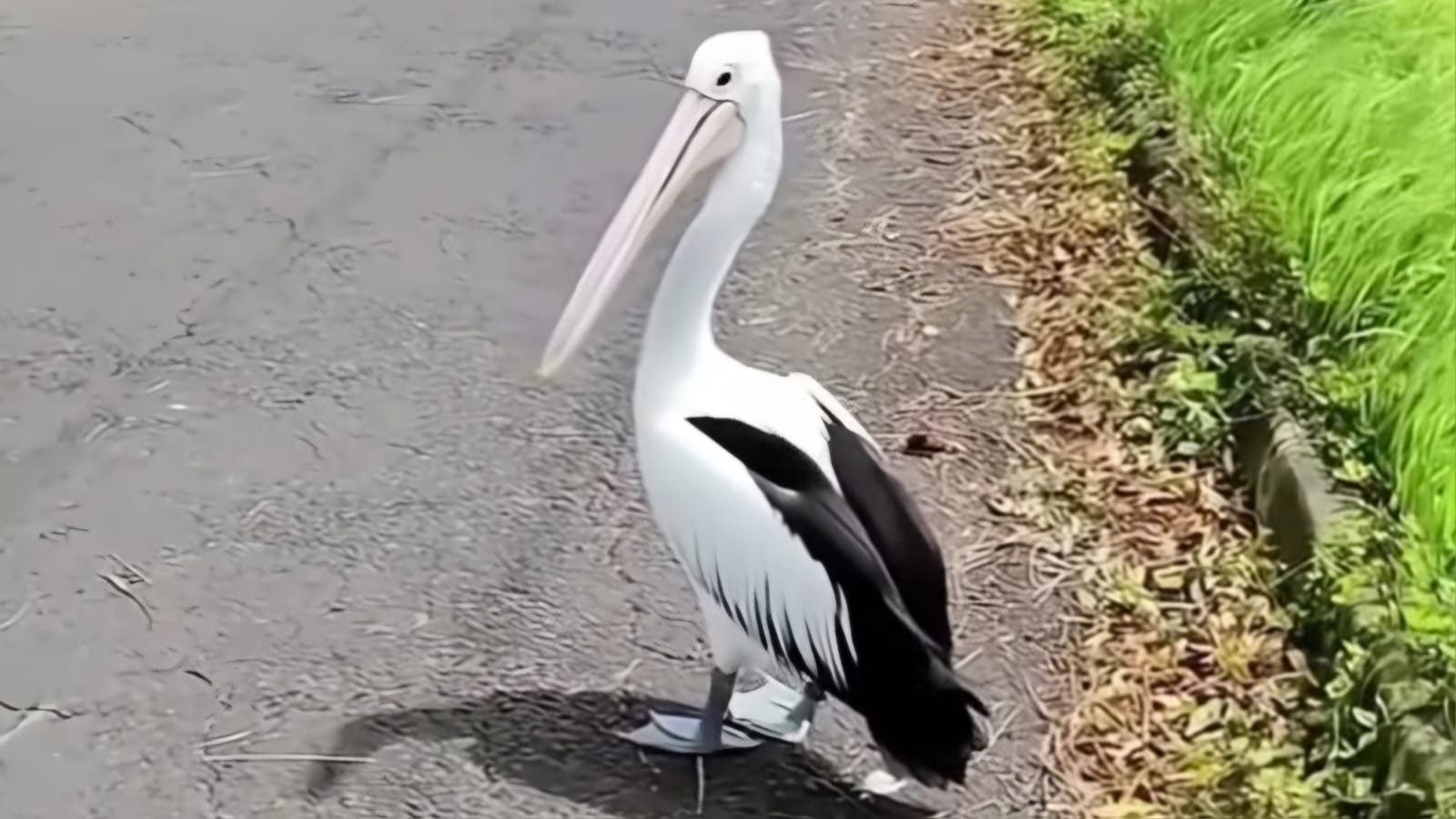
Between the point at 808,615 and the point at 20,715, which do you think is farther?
the point at 20,715

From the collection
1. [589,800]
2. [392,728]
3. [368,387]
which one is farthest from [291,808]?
[368,387]

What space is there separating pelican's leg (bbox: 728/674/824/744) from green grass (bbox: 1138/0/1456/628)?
2.71 ft

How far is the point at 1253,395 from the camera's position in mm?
2807

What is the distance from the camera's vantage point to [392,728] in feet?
7.66

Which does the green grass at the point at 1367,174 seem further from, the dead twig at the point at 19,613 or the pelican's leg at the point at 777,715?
the dead twig at the point at 19,613

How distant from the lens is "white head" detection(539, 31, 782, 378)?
200 cm

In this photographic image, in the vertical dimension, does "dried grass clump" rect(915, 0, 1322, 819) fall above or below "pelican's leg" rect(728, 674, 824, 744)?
above

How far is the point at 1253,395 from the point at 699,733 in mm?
1147

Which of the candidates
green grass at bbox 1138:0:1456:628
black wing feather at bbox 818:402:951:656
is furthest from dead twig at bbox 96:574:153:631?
green grass at bbox 1138:0:1456:628

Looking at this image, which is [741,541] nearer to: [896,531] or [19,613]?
[896,531]

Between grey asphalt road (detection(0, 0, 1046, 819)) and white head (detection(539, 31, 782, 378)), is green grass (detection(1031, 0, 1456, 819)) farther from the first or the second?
white head (detection(539, 31, 782, 378))

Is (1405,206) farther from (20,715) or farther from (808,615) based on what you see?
(20,715)

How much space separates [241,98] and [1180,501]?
2.30 metres

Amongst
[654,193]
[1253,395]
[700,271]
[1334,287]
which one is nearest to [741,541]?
[700,271]
